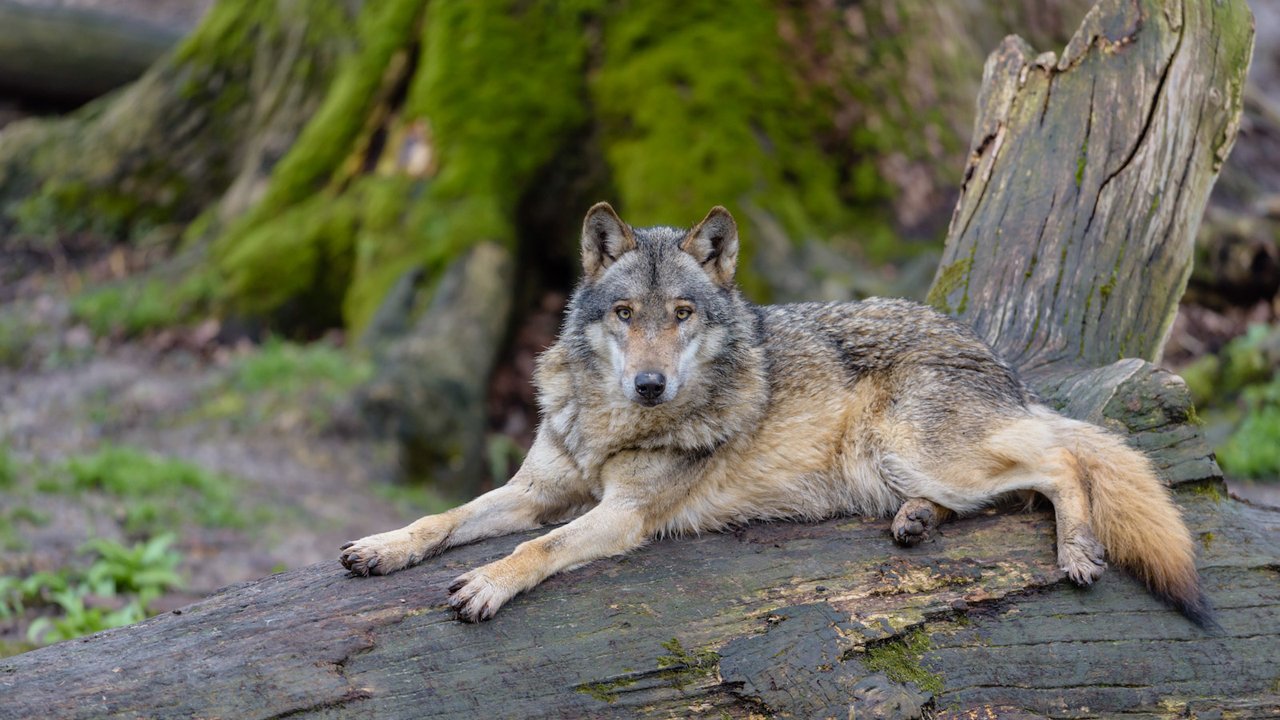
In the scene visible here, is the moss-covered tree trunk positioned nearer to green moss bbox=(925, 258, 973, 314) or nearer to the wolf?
green moss bbox=(925, 258, 973, 314)

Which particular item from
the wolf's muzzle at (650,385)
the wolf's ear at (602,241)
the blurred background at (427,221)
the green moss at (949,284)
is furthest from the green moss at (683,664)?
the blurred background at (427,221)

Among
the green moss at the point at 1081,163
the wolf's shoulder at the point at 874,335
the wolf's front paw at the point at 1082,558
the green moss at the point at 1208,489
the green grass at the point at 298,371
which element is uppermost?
the green moss at the point at 1081,163

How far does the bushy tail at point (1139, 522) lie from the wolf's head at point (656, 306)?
1948 millimetres

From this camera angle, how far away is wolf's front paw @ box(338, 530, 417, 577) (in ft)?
15.9

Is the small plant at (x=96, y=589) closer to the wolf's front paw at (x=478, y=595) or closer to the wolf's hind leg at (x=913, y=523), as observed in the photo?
the wolf's front paw at (x=478, y=595)

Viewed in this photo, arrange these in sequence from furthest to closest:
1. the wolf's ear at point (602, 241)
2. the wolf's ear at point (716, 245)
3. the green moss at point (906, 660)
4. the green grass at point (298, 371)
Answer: the green grass at point (298, 371) < the wolf's ear at point (716, 245) < the wolf's ear at point (602, 241) < the green moss at point (906, 660)

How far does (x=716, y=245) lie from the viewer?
6.08 m

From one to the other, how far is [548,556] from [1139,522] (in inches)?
107

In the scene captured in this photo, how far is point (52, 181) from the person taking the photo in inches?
589

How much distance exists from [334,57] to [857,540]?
1145 centimetres

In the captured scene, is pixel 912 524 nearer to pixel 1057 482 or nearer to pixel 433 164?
pixel 1057 482

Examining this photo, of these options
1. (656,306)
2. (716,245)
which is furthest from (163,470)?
(716,245)

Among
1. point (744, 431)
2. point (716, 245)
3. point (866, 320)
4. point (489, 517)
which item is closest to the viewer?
point (489, 517)

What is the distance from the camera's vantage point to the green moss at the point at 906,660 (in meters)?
4.41
